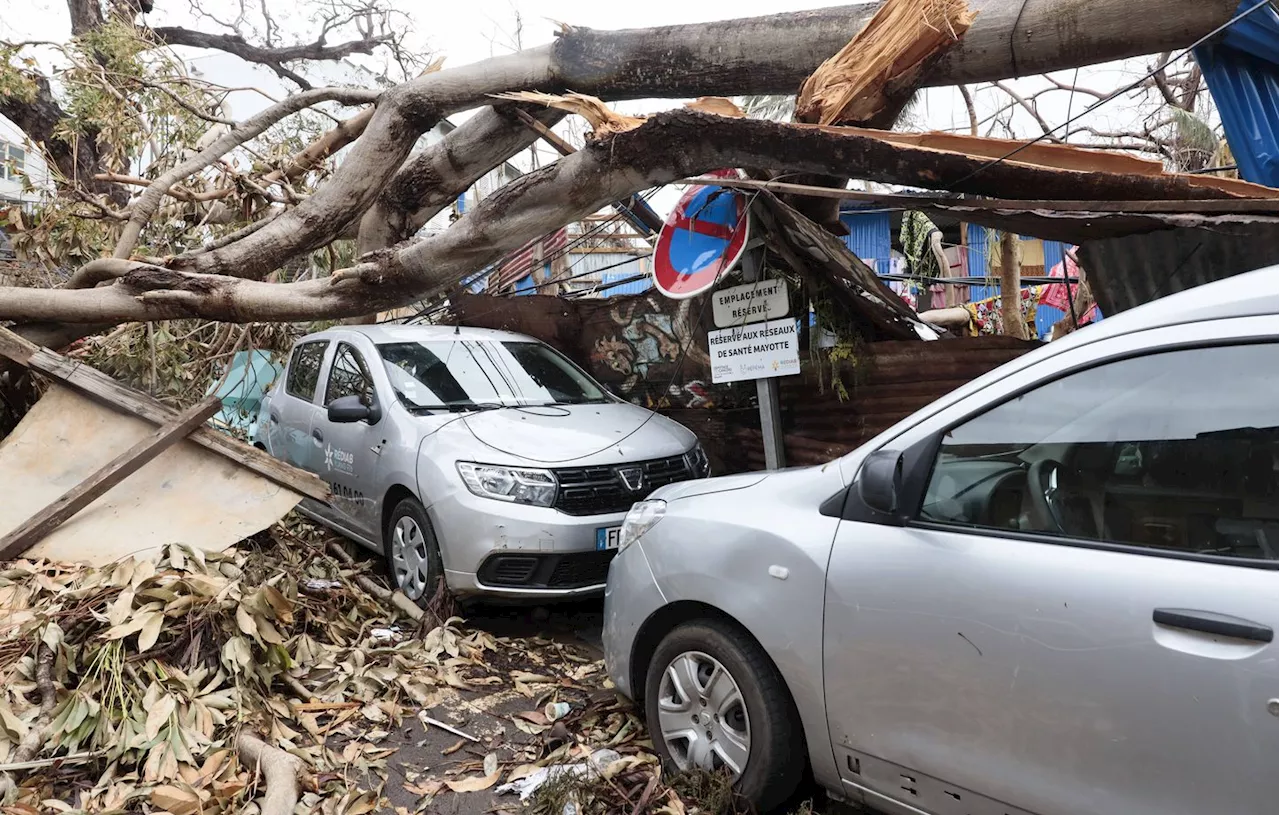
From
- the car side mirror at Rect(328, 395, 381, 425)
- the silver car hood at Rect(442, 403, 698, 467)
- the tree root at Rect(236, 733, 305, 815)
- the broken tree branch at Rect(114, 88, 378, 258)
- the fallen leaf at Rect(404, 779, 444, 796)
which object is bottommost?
the fallen leaf at Rect(404, 779, 444, 796)

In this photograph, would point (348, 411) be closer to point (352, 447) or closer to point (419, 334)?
point (352, 447)

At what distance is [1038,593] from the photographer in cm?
207

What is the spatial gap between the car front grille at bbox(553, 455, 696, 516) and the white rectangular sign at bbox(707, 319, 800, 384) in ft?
2.84

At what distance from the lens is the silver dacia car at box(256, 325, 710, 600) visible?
14.8 feet

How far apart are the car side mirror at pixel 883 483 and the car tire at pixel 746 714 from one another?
0.70 meters

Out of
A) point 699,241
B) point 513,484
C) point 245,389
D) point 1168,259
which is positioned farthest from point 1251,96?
point 245,389

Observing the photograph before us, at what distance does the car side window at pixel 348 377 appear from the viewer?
18.5 feet

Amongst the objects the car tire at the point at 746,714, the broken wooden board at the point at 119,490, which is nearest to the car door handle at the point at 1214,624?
the car tire at the point at 746,714

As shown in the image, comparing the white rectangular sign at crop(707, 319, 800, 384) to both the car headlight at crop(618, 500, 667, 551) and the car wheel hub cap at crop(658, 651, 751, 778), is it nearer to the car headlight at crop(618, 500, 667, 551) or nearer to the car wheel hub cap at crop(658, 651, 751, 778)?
the car headlight at crop(618, 500, 667, 551)

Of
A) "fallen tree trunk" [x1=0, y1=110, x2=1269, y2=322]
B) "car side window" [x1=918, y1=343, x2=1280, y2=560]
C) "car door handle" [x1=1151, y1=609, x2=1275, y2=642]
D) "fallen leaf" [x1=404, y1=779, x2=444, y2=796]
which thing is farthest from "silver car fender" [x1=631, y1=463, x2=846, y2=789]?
"fallen tree trunk" [x1=0, y1=110, x2=1269, y2=322]

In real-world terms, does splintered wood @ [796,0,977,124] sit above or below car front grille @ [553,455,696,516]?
above

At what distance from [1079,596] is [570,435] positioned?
130 inches

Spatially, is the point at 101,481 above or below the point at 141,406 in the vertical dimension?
below

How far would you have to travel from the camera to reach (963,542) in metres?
2.27
